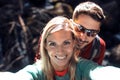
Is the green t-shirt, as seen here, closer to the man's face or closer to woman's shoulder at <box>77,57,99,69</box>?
woman's shoulder at <box>77,57,99,69</box>

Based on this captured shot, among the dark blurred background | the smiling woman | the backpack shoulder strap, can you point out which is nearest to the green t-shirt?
the smiling woman

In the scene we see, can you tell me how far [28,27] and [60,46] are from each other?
3236 millimetres

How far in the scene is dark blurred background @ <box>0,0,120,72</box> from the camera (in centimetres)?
485

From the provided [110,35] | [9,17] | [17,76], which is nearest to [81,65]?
[17,76]

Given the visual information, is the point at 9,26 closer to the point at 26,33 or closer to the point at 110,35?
the point at 26,33

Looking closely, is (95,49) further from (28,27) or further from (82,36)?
(28,27)

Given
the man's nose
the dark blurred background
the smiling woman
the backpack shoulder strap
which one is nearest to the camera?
the smiling woman

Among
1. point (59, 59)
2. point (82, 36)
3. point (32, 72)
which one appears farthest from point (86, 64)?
point (82, 36)

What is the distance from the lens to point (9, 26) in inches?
202

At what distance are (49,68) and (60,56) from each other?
92 millimetres

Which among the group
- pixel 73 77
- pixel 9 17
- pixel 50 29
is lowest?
pixel 73 77

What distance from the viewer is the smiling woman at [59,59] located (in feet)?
5.99

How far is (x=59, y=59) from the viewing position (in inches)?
72.9

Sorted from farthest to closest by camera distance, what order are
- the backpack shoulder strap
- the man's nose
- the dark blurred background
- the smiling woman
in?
the dark blurred background < the backpack shoulder strap < the man's nose < the smiling woman
